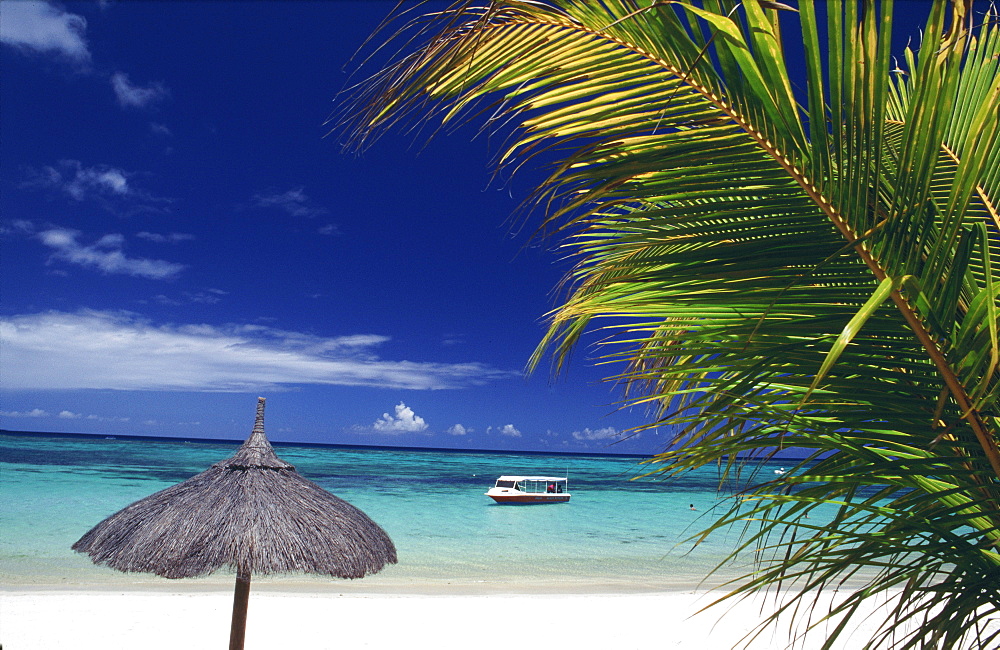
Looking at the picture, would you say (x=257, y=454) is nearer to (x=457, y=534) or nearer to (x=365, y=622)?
(x=365, y=622)

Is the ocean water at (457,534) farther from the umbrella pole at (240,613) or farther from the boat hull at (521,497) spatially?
the umbrella pole at (240,613)

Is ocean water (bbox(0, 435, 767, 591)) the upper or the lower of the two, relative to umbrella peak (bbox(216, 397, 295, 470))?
lower

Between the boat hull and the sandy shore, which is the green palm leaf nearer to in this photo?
the sandy shore

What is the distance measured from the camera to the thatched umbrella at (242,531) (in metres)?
5.14

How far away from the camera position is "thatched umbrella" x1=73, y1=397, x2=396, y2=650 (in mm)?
5145

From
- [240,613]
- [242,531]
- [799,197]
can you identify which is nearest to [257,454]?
[242,531]

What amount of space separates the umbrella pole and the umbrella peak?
37.1 inches

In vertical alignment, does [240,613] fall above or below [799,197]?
below

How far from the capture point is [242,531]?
524cm

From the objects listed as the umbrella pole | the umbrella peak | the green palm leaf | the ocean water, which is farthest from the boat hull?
the green palm leaf

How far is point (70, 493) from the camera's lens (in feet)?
86.0

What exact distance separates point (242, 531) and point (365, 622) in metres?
4.97

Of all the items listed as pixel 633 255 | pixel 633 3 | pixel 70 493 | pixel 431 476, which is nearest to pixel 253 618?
pixel 633 255

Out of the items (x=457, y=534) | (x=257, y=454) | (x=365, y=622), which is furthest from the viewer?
(x=457, y=534)
